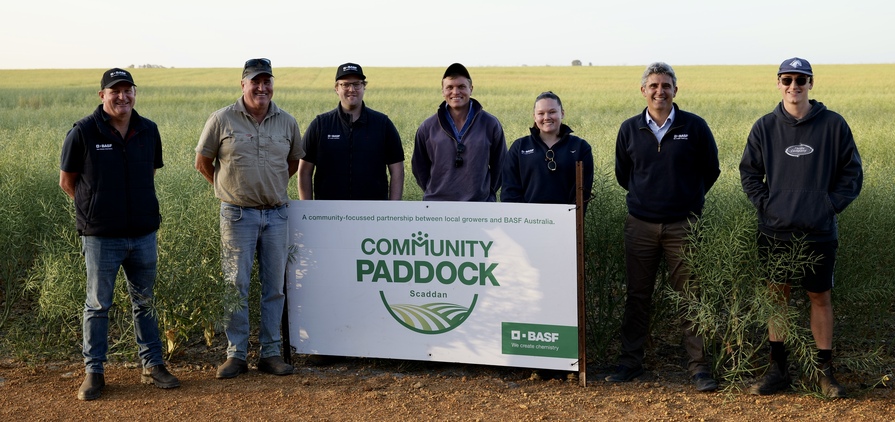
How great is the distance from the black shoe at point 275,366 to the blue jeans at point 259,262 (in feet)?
0.14

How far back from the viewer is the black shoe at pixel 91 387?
535 centimetres

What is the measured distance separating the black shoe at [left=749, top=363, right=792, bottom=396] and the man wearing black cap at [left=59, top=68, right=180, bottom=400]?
12.6 feet

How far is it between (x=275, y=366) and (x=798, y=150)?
3.77 meters

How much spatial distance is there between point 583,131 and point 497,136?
34.6 ft

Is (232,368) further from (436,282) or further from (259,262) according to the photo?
(436,282)

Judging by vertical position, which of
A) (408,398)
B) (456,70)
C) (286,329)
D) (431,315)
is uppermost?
(456,70)

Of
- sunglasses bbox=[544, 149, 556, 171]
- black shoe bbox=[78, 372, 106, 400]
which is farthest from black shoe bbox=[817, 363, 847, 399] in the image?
black shoe bbox=[78, 372, 106, 400]

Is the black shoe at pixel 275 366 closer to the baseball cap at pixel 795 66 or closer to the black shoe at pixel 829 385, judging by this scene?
the black shoe at pixel 829 385

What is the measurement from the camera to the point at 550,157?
18.5 feet

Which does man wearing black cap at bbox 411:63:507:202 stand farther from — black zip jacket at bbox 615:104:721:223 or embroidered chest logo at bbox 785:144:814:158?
embroidered chest logo at bbox 785:144:814:158

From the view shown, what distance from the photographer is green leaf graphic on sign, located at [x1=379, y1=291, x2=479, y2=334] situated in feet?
19.4

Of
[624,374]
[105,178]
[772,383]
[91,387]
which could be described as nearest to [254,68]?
[105,178]

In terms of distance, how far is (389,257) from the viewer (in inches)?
237

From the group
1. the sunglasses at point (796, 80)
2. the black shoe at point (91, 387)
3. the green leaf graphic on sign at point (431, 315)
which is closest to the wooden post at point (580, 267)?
the green leaf graphic on sign at point (431, 315)
